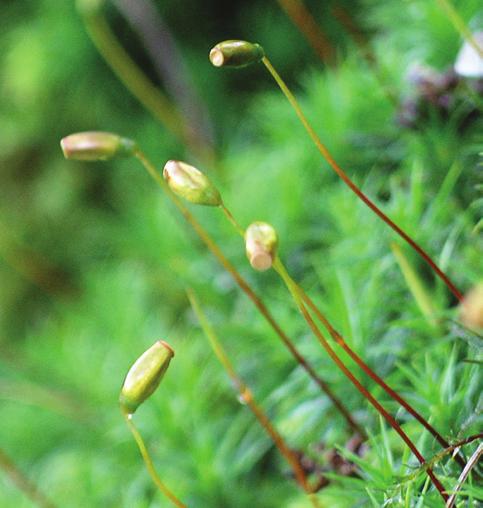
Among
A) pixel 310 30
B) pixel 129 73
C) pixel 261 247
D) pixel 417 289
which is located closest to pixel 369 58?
pixel 310 30

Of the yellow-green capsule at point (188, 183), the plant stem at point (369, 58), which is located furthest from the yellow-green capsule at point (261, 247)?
the plant stem at point (369, 58)

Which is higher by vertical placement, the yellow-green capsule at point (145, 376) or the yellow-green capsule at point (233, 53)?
the yellow-green capsule at point (233, 53)

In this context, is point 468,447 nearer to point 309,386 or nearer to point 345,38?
point 309,386

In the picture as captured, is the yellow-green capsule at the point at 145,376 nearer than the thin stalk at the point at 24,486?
Yes

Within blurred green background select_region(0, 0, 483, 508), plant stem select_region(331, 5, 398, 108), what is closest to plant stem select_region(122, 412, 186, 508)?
blurred green background select_region(0, 0, 483, 508)

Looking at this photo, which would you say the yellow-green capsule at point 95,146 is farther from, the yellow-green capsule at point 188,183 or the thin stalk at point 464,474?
the thin stalk at point 464,474

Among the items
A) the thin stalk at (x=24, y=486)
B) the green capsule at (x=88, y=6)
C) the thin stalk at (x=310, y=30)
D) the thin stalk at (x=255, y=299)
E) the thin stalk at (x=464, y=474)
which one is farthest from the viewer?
the green capsule at (x=88, y=6)
